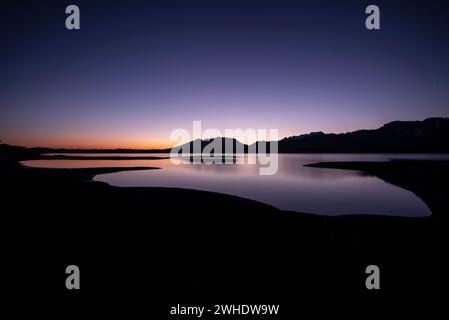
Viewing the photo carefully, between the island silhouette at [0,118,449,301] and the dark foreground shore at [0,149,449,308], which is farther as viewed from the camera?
the island silhouette at [0,118,449,301]

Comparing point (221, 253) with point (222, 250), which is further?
point (222, 250)

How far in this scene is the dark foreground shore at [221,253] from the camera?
638 centimetres

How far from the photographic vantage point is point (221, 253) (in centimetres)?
838

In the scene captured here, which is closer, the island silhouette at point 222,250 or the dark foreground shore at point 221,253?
the dark foreground shore at point 221,253

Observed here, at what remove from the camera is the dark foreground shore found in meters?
6.38

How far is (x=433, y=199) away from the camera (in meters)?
18.4

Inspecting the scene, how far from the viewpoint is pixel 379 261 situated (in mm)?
7859
